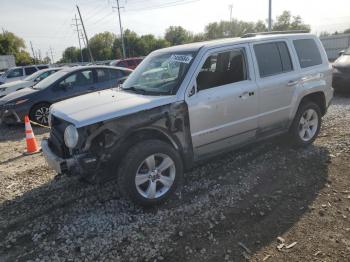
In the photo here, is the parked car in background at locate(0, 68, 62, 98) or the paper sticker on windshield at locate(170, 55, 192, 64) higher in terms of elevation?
the paper sticker on windshield at locate(170, 55, 192, 64)

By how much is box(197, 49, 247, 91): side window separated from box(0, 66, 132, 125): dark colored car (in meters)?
5.05

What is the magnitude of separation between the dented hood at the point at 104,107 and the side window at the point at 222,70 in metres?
0.58

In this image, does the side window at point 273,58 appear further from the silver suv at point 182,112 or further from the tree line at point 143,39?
the tree line at point 143,39

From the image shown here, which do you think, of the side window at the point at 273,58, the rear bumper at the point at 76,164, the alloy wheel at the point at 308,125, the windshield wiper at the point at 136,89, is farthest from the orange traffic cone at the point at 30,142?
the alloy wheel at the point at 308,125

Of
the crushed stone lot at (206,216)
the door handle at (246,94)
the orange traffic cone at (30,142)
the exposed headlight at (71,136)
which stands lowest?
the crushed stone lot at (206,216)

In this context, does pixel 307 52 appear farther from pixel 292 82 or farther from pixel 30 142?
pixel 30 142

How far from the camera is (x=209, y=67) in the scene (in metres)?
4.47

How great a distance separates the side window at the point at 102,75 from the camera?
9875mm

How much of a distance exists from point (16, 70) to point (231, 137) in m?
19.7

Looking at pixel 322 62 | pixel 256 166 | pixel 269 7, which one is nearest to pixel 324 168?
pixel 256 166

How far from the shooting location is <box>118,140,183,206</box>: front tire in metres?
3.85

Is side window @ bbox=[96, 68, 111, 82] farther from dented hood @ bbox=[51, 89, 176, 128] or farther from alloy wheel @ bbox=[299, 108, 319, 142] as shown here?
alloy wheel @ bbox=[299, 108, 319, 142]

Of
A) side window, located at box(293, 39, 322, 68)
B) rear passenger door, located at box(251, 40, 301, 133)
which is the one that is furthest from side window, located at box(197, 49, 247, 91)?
side window, located at box(293, 39, 322, 68)

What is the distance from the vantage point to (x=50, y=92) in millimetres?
9258
